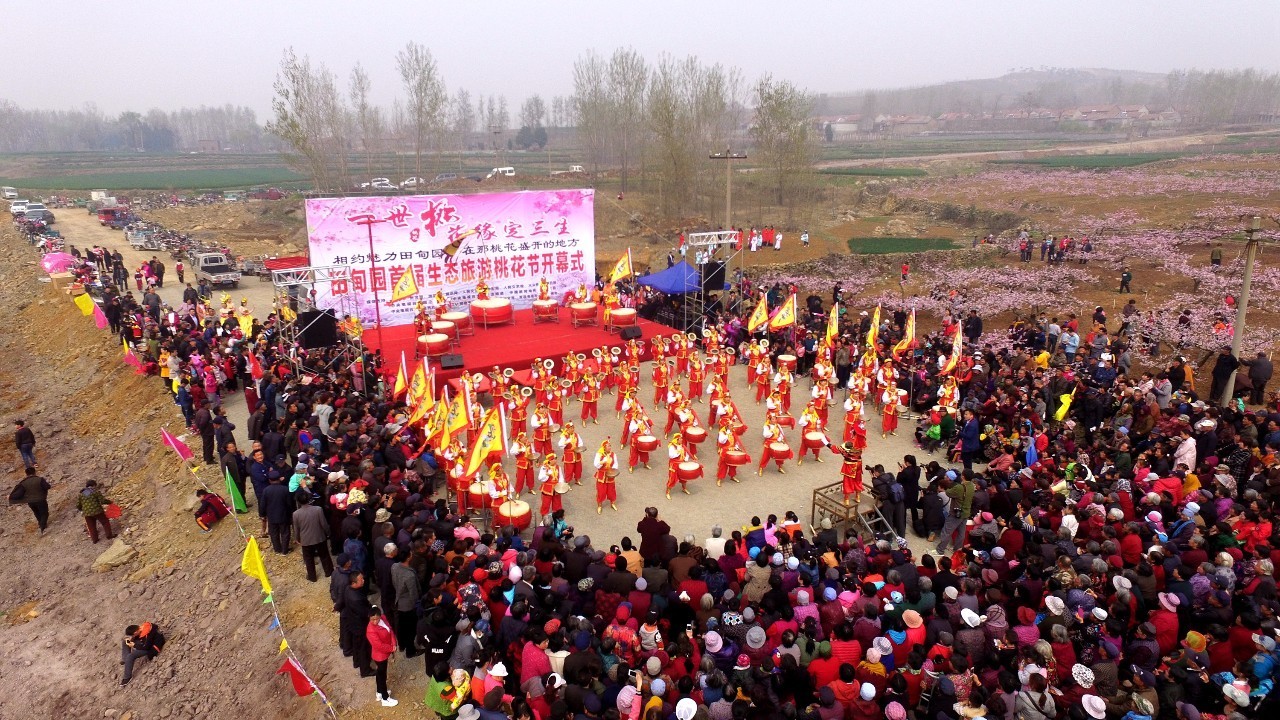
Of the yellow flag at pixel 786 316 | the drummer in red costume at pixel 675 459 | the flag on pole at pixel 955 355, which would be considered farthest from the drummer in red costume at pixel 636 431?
the flag on pole at pixel 955 355

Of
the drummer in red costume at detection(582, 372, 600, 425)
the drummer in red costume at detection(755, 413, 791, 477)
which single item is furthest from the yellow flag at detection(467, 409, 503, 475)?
the drummer in red costume at detection(755, 413, 791, 477)

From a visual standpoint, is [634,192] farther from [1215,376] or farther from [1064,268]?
[1215,376]

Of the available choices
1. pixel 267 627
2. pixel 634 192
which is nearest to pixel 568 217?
pixel 267 627

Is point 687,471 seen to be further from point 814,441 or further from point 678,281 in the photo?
point 678,281

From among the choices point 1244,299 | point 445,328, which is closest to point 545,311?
point 445,328

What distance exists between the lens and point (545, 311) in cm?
1952

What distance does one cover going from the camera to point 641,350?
18469 mm

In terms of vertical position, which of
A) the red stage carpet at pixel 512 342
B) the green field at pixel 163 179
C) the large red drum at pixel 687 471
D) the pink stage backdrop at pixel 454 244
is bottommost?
the large red drum at pixel 687 471

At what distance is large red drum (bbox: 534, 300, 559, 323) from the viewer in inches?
765

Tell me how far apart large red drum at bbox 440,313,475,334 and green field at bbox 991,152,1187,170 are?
52.9 m

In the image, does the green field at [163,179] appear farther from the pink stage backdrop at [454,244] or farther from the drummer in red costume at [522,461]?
the drummer in red costume at [522,461]

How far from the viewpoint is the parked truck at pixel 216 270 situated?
26292 mm

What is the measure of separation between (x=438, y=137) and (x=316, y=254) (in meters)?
32.8

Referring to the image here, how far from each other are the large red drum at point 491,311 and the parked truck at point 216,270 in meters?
13.2
